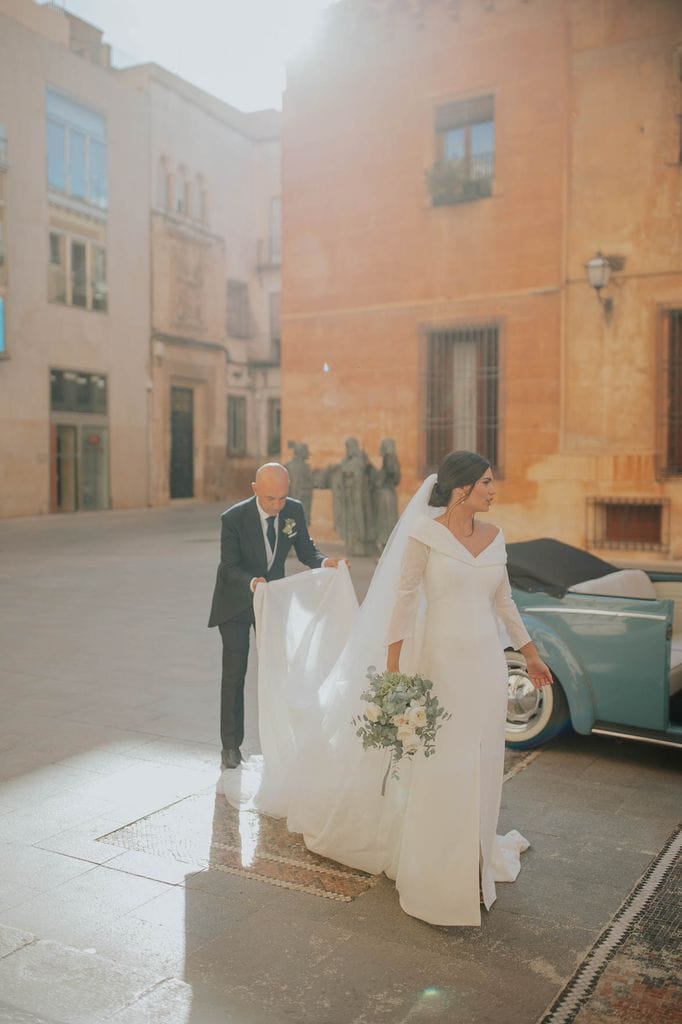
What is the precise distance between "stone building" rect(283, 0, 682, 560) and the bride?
12768 mm

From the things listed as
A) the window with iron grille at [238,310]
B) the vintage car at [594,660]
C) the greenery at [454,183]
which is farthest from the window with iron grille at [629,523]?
the window with iron grille at [238,310]

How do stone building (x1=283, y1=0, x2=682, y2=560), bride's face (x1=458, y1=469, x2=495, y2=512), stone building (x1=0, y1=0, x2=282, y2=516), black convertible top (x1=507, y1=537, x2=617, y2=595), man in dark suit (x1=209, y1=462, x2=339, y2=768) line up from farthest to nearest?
stone building (x1=0, y1=0, x2=282, y2=516) < stone building (x1=283, y1=0, x2=682, y2=560) < black convertible top (x1=507, y1=537, x2=617, y2=595) < man in dark suit (x1=209, y1=462, x2=339, y2=768) < bride's face (x1=458, y1=469, x2=495, y2=512)

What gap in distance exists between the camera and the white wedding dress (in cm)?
399

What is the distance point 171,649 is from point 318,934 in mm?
5736

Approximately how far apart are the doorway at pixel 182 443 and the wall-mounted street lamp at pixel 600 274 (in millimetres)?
20302

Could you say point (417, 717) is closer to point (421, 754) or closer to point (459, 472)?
point (421, 754)

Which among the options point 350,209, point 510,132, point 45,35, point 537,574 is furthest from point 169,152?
point 537,574

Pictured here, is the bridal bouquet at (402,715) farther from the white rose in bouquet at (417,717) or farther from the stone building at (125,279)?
the stone building at (125,279)

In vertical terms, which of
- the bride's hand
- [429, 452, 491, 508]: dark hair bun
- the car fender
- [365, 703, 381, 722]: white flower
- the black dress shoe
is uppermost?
[429, 452, 491, 508]: dark hair bun

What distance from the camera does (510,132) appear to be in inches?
688

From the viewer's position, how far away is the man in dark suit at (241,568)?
5.77 metres

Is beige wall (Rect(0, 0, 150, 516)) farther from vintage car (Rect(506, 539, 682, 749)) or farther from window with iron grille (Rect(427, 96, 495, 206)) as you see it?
vintage car (Rect(506, 539, 682, 749))

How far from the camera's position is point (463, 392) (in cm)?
1825

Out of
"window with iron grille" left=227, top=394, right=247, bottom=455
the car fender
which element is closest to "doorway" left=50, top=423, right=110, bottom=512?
"window with iron grille" left=227, top=394, right=247, bottom=455
